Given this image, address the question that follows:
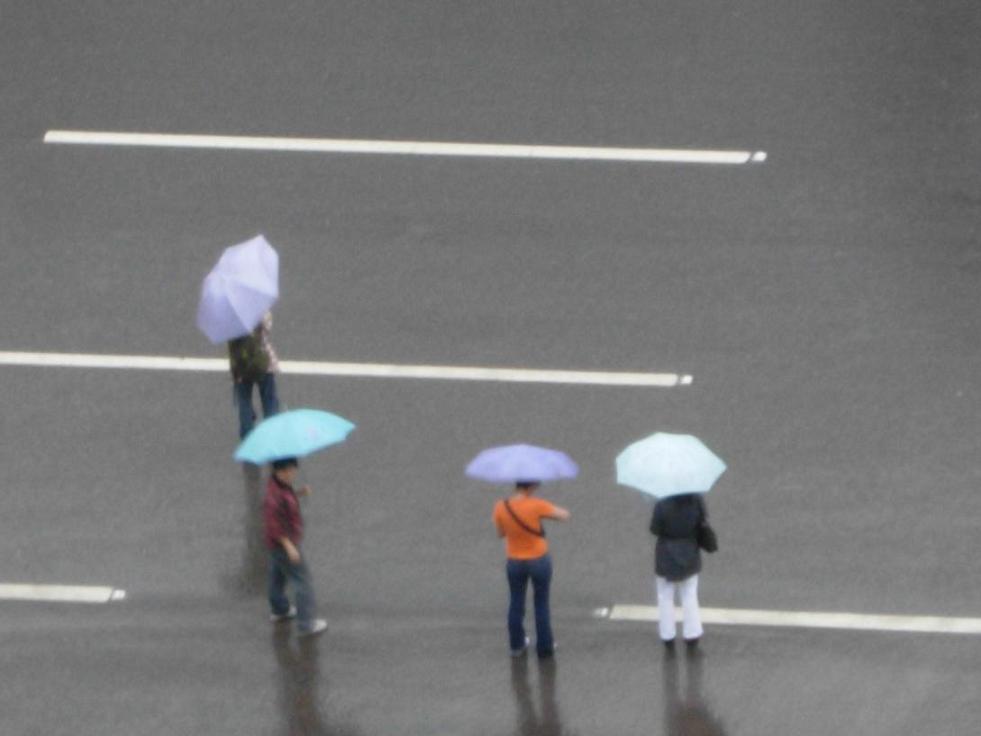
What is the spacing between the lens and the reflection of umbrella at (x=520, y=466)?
15.3 metres

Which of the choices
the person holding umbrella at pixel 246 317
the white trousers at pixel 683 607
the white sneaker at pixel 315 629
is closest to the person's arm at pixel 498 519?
the white trousers at pixel 683 607

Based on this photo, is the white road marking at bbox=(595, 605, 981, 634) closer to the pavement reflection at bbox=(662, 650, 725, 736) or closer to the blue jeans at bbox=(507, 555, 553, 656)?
the pavement reflection at bbox=(662, 650, 725, 736)

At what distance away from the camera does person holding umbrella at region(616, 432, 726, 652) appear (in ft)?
50.4

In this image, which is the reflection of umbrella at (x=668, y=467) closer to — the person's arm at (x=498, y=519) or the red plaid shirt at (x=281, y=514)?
the person's arm at (x=498, y=519)

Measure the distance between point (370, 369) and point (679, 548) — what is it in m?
3.85

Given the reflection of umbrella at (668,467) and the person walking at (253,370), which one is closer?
the reflection of umbrella at (668,467)

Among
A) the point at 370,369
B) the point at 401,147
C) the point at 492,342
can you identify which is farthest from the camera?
the point at 401,147

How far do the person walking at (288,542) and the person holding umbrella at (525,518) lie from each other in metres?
1.13

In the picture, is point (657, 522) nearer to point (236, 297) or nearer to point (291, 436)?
point (291, 436)

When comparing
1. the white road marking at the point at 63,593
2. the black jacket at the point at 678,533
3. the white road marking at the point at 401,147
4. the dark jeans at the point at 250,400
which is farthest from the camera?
the white road marking at the point at 401,147

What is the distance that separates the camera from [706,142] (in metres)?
21.3

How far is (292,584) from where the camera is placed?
16172 millimetres

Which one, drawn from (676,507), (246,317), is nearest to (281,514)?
(246,317)

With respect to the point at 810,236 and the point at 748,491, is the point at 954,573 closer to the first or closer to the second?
the point at 748,491
